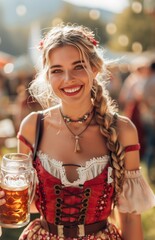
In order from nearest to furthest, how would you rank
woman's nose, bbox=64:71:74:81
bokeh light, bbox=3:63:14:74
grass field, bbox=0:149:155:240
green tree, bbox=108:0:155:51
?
woman's nose, bbox=64:71:74:81
grass field, bbox=0:149:155:240
bokeh light, bbox=3:63:14:74
green tree, bbox=108:0:155:51

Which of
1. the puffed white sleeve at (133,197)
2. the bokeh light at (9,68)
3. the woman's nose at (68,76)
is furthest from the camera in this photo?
the bokeh light at (9,68)

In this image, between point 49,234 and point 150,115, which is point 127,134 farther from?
point 150,115

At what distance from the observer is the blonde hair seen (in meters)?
1.94

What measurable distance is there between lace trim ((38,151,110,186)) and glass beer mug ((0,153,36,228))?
0.19 m

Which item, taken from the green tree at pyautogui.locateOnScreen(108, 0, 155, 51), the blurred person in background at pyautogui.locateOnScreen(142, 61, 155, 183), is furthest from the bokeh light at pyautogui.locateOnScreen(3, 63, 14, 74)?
the green tree at pyautogui.locateOnScreen(108, 0, 155, 51)

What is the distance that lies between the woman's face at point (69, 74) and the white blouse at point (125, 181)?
0.87ft

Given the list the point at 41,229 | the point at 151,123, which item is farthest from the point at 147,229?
the point at 41,229

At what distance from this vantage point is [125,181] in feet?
6.57

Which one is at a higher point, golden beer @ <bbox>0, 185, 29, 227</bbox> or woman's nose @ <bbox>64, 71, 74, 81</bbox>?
woman's nose @ <bbox>64, 71, 74, 81</bbox>

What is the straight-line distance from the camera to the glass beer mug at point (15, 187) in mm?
1728

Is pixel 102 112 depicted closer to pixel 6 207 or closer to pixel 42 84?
pixel 42 84

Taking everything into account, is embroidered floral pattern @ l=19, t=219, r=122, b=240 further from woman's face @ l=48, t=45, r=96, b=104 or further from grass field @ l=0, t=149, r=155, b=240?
grass field @ l=0, t=149, r=155, b=240

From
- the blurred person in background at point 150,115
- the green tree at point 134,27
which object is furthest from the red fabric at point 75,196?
the green tree at point 134,27

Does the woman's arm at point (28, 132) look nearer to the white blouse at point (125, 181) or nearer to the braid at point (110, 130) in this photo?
the white blouse at point (125, 181)
